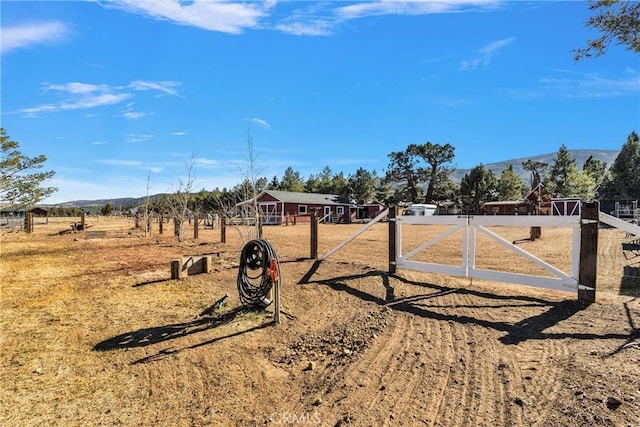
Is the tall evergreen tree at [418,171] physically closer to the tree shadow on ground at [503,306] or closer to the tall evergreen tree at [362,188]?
the tall evergreen tree at [362,188]

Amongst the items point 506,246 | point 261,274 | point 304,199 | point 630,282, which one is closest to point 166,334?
point 261,274

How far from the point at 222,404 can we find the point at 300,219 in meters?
36.1

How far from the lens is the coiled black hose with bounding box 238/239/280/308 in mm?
4891

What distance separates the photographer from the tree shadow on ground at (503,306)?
3631 mm

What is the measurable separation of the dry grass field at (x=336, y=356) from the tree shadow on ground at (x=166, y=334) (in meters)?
0.02

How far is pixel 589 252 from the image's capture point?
14.6 feet

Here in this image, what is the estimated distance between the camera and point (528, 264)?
25.3 ft

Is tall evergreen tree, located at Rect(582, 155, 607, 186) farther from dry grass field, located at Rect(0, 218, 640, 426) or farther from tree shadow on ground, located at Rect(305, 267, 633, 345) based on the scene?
tree shadow on ground, located at Rect(305, 267, 633, 345)

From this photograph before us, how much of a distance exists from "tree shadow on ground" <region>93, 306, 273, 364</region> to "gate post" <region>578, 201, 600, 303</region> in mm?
3953

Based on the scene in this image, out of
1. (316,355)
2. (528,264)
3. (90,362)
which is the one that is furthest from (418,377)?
(528,264)

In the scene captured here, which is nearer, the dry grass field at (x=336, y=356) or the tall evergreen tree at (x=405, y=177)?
the dry grass field at (x=336, y=356)

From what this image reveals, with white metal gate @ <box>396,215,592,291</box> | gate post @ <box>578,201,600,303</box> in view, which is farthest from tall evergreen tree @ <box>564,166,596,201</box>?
gate post @ <box>578,201,600,303</box>

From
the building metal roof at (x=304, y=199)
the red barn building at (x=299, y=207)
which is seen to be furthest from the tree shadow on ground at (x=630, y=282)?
the building metal roof at (x=304, y=199)

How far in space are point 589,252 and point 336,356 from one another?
337 cm
